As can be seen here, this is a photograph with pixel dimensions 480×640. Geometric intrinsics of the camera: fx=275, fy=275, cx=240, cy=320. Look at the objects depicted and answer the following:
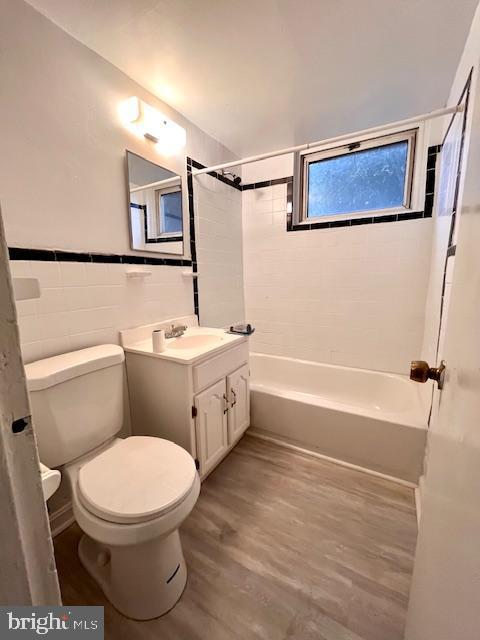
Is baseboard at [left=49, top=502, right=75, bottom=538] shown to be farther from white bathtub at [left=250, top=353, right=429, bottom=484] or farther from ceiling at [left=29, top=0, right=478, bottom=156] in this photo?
ceiling at [left=29, top=0, right=478, bottom=156]

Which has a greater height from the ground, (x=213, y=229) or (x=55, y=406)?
(x=213, y=229)

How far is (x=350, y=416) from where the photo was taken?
1645 mm

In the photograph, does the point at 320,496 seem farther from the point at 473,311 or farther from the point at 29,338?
the point at 29,338

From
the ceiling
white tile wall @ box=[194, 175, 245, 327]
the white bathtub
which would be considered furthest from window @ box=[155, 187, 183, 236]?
the white bathtub

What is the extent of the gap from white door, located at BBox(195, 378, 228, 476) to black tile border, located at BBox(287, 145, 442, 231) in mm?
1552

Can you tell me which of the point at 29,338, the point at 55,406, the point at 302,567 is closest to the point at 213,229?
the point at 29,338

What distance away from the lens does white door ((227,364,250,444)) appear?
1667mm

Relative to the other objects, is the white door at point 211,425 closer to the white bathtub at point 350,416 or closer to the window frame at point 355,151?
the white bathtub at point 350,416

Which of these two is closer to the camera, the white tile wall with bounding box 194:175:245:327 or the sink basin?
the sink basin

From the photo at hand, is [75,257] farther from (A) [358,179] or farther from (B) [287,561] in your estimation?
(A) [358,179]

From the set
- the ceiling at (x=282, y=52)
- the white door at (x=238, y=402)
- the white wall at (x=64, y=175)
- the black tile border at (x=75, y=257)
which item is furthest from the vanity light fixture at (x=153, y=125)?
the white door at (x=238, y=402)

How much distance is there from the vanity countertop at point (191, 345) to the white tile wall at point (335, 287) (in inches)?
36.6

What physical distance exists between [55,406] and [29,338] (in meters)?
0.32

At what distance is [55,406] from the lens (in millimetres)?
1062
